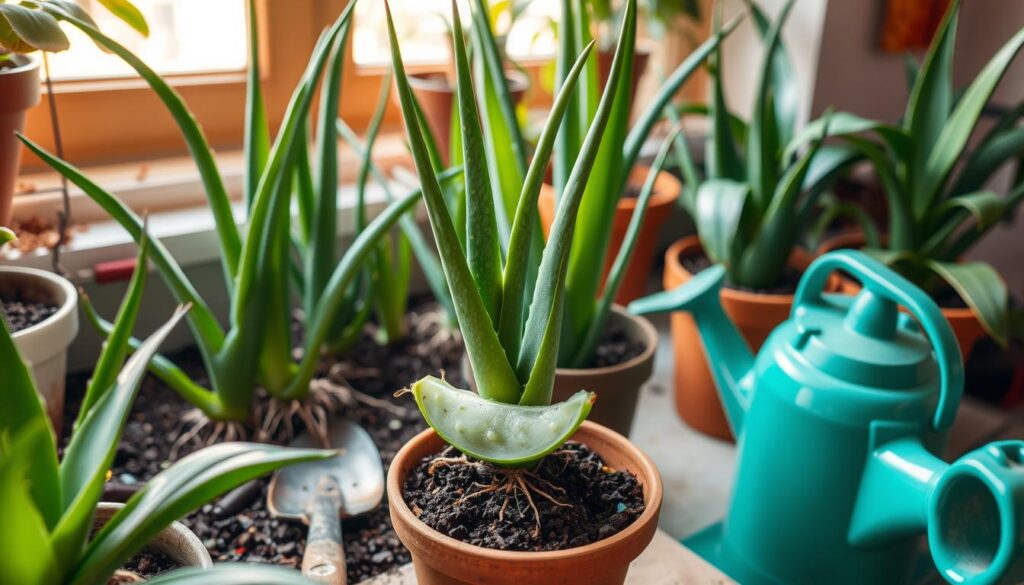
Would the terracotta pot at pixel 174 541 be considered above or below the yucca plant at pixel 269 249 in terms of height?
below

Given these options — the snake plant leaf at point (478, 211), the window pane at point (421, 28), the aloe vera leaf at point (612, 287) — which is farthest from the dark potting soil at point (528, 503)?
the window pane at point (421, 28)

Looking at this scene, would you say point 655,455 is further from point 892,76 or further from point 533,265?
point 892,76

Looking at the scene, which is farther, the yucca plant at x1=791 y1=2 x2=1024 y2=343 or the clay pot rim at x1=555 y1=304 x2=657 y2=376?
the yucca plant at x1=791 y1=2 x2=1024 y2=343

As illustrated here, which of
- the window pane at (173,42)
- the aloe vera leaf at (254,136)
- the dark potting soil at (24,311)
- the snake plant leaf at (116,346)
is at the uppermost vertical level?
the window pane at (173,42)

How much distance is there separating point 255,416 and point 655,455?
45 cm

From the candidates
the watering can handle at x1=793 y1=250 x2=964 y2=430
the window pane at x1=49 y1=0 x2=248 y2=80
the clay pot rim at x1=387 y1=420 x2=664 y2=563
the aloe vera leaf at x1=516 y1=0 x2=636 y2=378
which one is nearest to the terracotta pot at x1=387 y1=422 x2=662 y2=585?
the clay pot rim at x1=387 y1=420 x2=664 y2=563

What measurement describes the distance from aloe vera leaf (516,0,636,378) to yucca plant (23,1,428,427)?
27 cm

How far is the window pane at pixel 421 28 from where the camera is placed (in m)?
1.22

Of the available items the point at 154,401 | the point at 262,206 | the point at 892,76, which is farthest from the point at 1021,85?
the point at 154,401

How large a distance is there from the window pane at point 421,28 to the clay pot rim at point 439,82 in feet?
0.14

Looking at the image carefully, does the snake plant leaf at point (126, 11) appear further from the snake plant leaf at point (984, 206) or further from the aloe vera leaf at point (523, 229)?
the snake plant leaf at point (984, 206)

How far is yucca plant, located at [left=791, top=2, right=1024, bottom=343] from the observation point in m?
0.91

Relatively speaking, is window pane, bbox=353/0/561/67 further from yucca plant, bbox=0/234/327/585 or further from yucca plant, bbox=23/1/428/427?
yucca plant, bbox=0/234/327/585

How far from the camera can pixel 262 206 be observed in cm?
76
